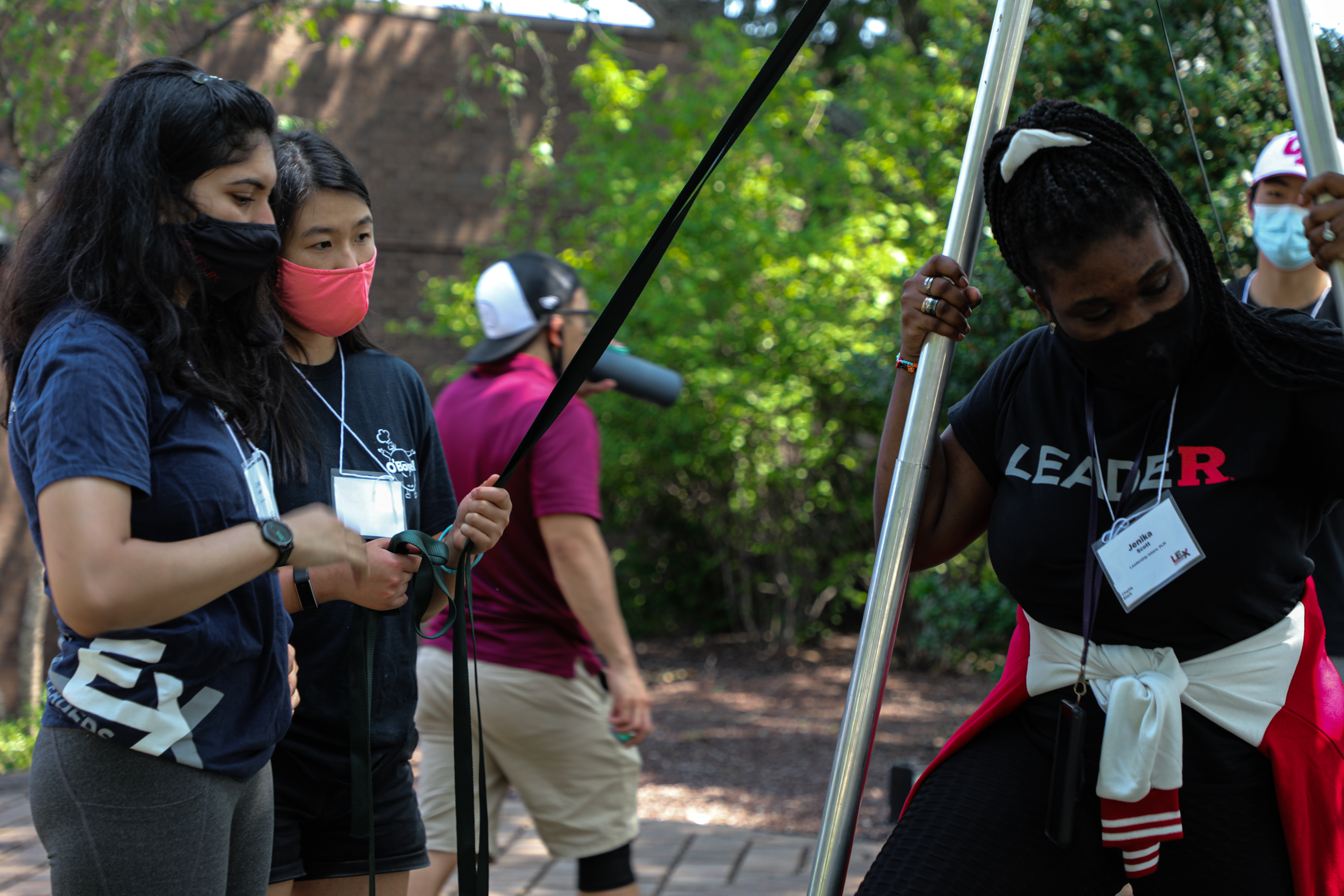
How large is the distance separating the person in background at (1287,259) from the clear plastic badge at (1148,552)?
106cm

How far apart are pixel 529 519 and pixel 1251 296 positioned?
1.92 metres

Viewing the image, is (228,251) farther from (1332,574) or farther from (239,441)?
(1332,574)

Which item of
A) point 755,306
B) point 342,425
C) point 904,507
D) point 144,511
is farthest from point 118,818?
point 755,306

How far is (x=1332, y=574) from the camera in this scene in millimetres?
2600

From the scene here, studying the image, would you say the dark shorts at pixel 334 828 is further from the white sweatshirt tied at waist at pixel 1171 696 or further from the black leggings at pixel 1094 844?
the white sweatshirt tied at waist at pixel 1171 696

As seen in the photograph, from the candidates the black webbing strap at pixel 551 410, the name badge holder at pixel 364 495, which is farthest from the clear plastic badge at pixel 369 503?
the black webbing strap at pixel 551 410

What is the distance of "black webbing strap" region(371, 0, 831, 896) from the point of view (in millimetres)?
1777

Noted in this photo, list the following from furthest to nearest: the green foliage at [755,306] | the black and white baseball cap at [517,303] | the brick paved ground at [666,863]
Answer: the green foliage at [755,306] < the brick paved ground at [666,863] < the black and white baseball cap at [517,303]

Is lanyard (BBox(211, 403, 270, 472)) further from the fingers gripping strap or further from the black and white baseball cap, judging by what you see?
the black and white baseball cap

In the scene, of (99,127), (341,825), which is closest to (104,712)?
(341,825)

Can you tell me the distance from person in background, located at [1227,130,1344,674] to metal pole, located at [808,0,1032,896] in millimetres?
1043

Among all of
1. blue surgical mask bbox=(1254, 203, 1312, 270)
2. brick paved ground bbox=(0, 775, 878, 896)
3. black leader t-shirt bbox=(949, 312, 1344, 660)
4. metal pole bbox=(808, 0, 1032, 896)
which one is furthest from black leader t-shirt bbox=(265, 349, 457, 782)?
blue surgical mask bbox=(1254, 203, 1312, 270)

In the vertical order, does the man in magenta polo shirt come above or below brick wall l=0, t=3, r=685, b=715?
below

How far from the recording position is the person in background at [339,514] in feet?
7.00
